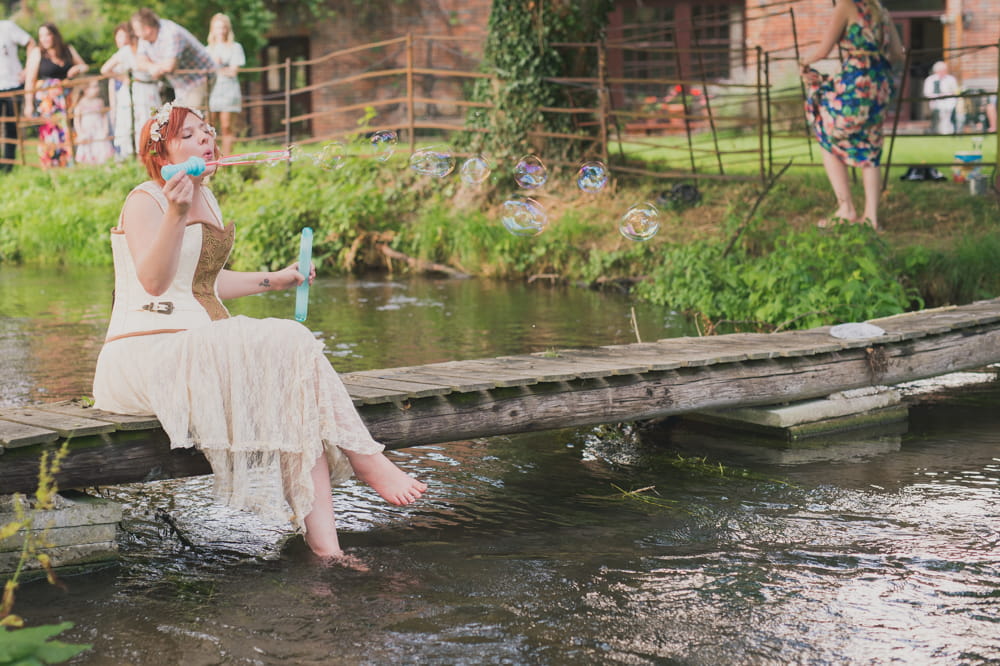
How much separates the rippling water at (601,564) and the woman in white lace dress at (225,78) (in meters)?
11.2

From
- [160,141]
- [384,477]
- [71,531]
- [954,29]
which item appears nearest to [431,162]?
[160,141]

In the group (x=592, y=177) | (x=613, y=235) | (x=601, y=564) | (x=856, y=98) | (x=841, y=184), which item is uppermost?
(x=856, y=98)

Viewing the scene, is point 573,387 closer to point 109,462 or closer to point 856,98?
point 109,462

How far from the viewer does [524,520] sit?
5359 mm

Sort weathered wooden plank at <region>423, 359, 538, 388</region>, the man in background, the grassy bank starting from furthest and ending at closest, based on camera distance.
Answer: the man in background → the grassy bank → weathered wooden plank at <region>423, 359, 538, 388</region>

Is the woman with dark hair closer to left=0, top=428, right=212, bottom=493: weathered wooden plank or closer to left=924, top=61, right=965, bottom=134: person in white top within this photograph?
left=924, top=61, right=965, bottom=134: person in white top

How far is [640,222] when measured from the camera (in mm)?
7441

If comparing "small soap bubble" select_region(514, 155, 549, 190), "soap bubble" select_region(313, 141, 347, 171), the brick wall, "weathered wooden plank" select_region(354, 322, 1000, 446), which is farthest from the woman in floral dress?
the brick wall

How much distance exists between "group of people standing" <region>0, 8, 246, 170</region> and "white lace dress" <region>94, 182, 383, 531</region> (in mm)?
11747

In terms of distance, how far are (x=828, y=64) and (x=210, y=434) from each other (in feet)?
68.8

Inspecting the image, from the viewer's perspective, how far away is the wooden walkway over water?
178 inches

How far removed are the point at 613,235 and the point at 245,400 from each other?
900cm

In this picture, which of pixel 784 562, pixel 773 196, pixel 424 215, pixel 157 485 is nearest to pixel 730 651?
pixel 784 562

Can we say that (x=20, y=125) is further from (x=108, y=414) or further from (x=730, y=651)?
(x=730, y=651)
